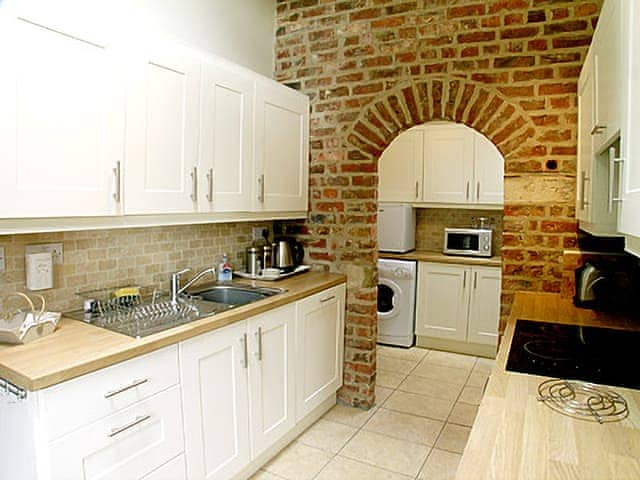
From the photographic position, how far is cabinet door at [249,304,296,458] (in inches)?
93.3

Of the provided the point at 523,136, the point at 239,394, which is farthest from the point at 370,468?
the point at 523,136

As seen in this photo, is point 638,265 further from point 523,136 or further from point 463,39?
point 463,39

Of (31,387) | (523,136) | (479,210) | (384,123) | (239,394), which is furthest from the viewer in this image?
(479,210)

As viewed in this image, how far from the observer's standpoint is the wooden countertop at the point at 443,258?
14.1 ft

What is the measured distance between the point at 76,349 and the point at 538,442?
147 centimetres

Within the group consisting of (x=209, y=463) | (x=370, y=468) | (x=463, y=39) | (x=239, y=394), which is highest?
→ (x=463, y=39)

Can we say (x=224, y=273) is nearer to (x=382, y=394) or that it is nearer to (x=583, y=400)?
(x=382, y=394)

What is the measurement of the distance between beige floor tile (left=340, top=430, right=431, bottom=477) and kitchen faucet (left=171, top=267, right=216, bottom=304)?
4.30 feet

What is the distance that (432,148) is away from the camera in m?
4.62

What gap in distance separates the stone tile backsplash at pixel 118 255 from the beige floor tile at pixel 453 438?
1746 mm

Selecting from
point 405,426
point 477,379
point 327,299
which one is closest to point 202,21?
point 327,299

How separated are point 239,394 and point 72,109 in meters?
1.44

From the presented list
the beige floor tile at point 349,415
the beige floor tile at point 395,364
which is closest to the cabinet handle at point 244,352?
the beige floor tile at point 349,415

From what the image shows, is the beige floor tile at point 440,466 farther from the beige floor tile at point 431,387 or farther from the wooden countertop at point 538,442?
the wooden countertop at point 538,442
